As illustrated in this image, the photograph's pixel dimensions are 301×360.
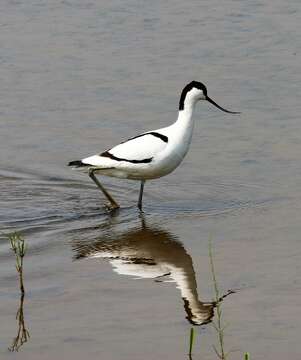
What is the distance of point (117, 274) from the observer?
339 inches

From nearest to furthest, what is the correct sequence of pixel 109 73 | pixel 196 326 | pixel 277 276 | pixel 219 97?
pixel 196 326, pixel 277 276, pixel 219 97, pixel 109 73

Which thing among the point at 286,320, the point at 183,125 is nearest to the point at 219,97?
the point at 183,125

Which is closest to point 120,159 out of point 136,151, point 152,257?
point 136,151

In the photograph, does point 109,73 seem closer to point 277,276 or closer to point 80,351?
point 277,276

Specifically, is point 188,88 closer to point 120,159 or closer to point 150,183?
point 120,159

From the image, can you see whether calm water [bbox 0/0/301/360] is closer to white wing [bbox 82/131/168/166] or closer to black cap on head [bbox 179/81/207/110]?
white wing [bbox 82/131/168/166]

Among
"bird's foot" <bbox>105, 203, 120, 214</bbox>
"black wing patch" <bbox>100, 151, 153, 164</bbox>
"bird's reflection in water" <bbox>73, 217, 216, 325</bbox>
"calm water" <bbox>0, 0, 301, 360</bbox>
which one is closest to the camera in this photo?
"calm water" <bbox>0, 0, 301, 360</bbox>

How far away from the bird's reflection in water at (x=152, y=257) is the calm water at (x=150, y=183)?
2 cm

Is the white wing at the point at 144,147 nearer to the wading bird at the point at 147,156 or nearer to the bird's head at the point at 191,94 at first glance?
the wading bird at the point at 147,156

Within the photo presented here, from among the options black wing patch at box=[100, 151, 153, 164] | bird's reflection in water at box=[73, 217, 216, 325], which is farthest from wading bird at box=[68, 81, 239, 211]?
bird's reflection in water at box=[73, 217, 216, 325]

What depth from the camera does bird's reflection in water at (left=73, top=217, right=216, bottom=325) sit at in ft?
26.4

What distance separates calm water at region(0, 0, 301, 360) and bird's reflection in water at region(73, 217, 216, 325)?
2cm

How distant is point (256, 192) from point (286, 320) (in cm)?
345

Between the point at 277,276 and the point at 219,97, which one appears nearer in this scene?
the point at 277,276
